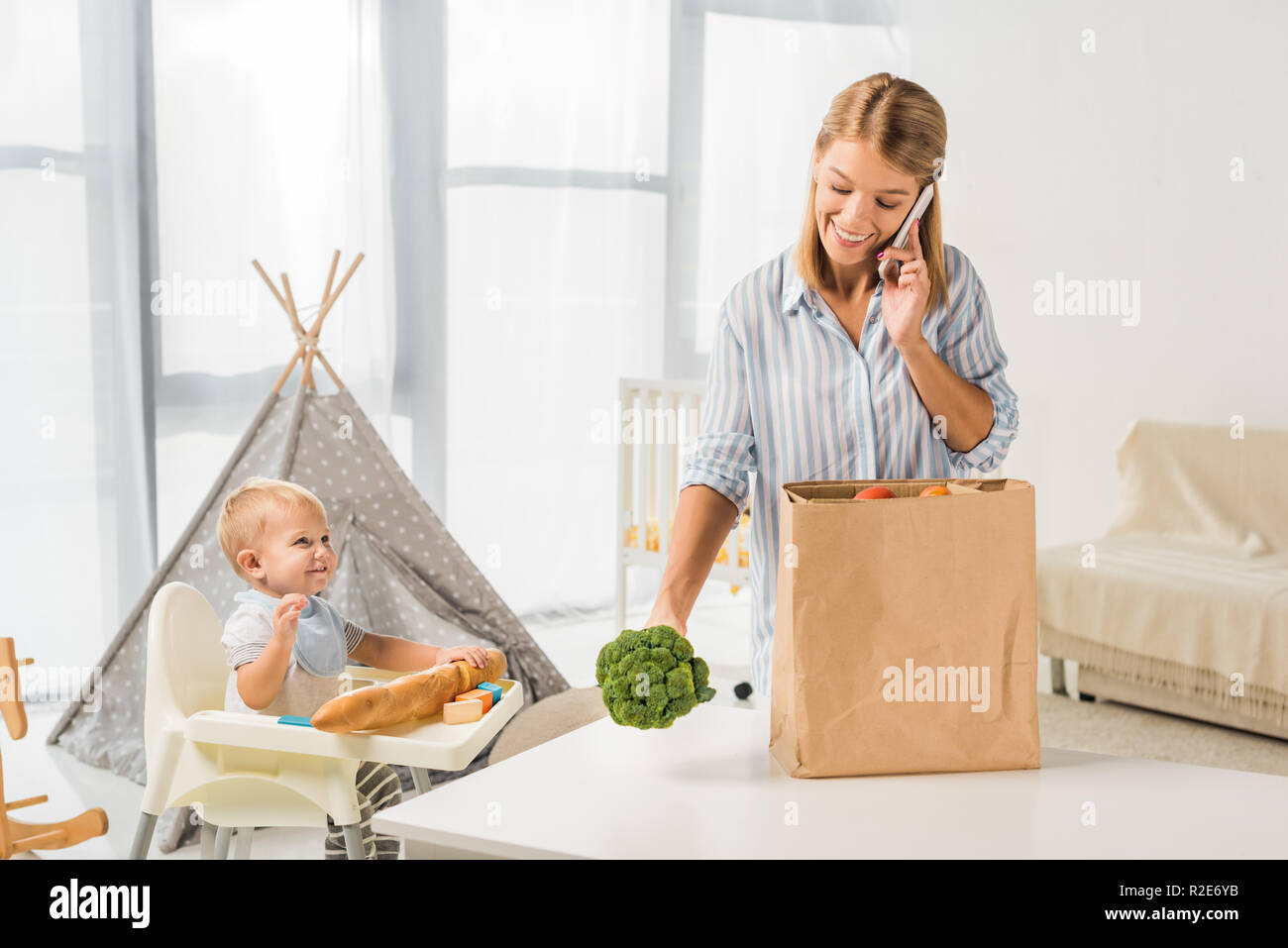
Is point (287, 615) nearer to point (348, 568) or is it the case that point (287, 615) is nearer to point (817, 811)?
point (817, 811)

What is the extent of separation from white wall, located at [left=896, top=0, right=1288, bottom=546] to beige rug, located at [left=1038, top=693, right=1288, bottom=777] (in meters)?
0.96

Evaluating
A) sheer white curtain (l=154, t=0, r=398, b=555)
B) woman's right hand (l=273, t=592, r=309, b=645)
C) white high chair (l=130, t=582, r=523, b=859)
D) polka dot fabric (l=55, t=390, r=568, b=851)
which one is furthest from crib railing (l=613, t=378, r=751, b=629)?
woman's right hand (l=273, t=592, r=309, b=645)

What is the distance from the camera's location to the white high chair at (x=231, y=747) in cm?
130

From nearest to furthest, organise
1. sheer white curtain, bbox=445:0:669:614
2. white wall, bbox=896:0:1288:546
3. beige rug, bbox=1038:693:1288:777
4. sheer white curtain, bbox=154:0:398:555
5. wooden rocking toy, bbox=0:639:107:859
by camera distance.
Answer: wooden rocking toy, bbox=0:639:107:859 → beige rug, bbox=1038:693:1288:777 → sheer white curtain, bbox=154:0:398:555 → white wall, bbox=896:0:1288:546 → sheer white curtain, bbox=445:0:669:614

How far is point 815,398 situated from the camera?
1.39 m

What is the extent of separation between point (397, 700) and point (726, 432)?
1.62ft

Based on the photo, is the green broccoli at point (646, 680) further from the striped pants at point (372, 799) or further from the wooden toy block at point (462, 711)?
the striped pants at point (372, 799)

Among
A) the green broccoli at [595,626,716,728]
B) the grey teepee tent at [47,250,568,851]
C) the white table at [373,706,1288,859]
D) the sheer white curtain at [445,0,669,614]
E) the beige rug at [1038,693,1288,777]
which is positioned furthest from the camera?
the sheer white curtain at [445,0,669,614]

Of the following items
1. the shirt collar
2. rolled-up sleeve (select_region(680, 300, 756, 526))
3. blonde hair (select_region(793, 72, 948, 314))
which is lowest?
rolled-up sleeve (select_region(680, 300, 756, 526))

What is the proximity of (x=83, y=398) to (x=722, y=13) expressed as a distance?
263 cm

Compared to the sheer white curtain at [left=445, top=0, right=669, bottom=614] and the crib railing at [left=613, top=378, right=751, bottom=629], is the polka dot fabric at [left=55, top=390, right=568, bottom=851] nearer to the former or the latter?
the crib railing at [left=613, top=378, right=751, bottom=629]

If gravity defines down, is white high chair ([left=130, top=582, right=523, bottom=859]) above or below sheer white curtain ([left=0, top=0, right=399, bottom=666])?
below

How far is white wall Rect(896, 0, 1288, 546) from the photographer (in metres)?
3.73

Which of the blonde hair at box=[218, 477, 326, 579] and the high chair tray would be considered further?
the blonde hair at box=[218, 477, 326, 579]
